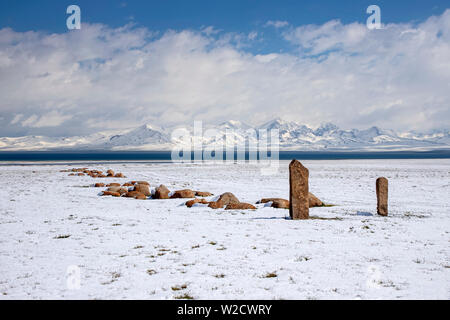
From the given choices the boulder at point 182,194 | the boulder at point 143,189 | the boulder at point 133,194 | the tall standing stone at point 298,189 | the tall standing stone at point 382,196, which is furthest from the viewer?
the boulder at point 143,189

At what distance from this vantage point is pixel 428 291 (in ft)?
20.2

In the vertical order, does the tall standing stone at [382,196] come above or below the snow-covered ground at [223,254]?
above

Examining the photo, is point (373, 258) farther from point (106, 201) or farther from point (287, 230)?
point (106, 201)

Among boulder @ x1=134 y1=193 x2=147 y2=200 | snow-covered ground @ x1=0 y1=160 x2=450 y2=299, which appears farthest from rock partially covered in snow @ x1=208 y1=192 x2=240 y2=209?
boulder @ x1=134 y1=193 x2=147 y2=200

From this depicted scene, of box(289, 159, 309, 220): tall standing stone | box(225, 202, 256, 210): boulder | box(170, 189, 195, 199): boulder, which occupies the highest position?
box(289, 159, 309, 220): tall standing stone

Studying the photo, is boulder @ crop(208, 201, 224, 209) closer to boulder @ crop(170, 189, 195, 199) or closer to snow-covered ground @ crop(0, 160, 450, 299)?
snow-covered ground @ crop(0, 160, 450, 299)

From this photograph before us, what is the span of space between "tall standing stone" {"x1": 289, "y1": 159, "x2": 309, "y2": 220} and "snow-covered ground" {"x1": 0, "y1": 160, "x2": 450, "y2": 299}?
2.09ft

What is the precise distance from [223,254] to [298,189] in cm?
603

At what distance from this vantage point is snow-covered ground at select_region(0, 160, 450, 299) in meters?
6.36

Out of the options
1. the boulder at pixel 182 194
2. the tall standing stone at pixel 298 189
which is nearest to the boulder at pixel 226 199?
the boulder at pixel 182 194

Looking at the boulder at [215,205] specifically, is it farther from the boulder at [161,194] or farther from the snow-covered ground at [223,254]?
the boulder at [161,194]

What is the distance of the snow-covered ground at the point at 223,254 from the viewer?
636 cm

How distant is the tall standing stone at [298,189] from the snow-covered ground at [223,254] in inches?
25.1

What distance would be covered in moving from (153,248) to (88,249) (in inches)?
75.5
